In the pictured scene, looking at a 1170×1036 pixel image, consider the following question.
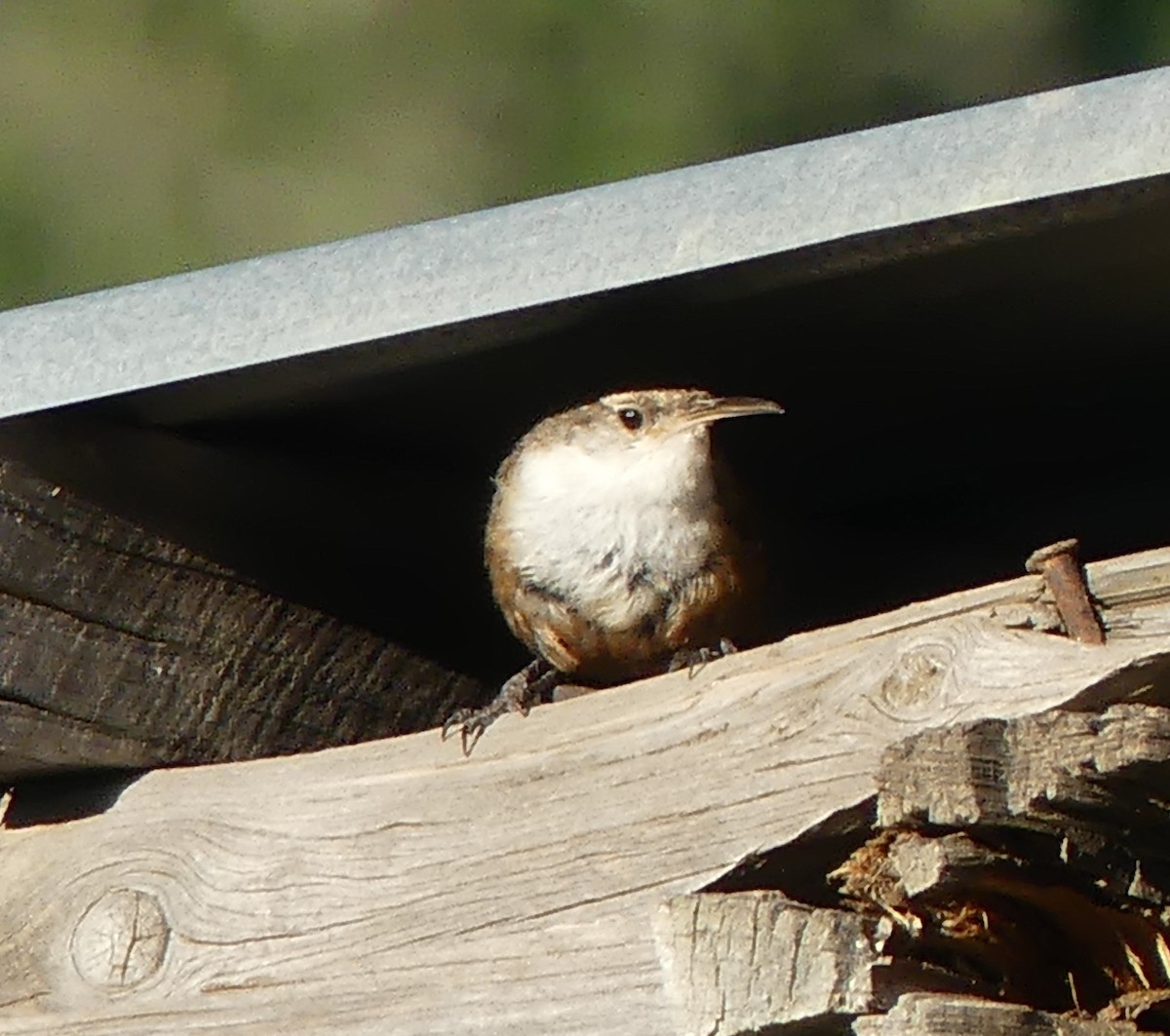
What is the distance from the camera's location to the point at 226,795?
3.43 metres

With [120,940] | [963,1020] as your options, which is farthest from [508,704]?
[963,1020]

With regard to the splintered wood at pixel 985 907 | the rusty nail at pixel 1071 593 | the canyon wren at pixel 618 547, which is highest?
the canyon wren at pixel 618 547

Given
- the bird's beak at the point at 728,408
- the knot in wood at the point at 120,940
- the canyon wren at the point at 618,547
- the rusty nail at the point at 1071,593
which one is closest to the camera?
the rusty nail at the point at 1071,593

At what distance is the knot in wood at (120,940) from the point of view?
11.2 feet

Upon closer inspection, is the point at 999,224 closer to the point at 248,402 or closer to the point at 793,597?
the point at 248,402

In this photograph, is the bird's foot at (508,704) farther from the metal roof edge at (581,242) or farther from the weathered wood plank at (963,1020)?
the weathered wood plank at (963,1020)

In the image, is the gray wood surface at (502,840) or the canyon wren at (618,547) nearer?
the gray wood surface at (502,840)

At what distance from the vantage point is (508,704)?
3.54m

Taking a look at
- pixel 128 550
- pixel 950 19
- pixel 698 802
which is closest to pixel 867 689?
pixel 698 802

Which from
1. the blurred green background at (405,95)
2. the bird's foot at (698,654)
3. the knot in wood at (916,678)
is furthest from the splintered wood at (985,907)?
the blurred green background at (405,95)

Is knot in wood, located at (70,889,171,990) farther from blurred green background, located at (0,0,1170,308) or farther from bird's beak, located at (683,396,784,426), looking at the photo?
blurred green background, located at (0,0,1170,308)

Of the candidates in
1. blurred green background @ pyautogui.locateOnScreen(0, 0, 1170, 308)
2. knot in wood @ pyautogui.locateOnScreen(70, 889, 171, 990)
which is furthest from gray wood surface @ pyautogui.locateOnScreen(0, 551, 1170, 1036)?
blurred green background @ pyautogui.locateOnScreen(0, 0, 1170, 308)

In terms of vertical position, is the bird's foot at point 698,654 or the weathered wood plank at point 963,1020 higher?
the bird's foot at point 698,654

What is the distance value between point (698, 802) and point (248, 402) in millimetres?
762
